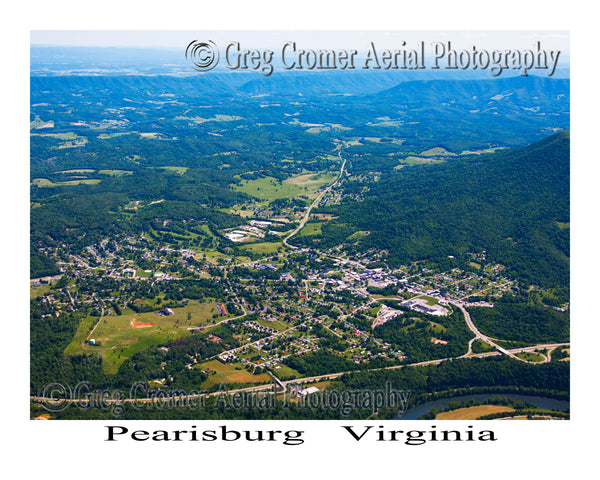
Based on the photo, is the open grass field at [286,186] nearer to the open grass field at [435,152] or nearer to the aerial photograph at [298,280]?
the aerial photograph at [298,280]

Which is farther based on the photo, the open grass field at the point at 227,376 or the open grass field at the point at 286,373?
the open grass field at the point at 286,373

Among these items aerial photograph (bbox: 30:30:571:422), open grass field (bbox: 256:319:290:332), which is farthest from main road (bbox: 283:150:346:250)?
open grass field (bbox: 256:319:290:332)

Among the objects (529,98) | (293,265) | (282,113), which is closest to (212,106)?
(282,113)

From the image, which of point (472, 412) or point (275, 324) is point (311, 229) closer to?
point (275, 324)

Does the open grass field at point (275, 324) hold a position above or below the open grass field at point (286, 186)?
below

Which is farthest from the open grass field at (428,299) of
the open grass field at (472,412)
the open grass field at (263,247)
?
the open grass field at (263,247)

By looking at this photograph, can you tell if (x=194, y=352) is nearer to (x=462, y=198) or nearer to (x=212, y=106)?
(x=462, y=198)

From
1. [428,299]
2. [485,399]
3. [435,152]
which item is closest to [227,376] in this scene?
[485,399]
